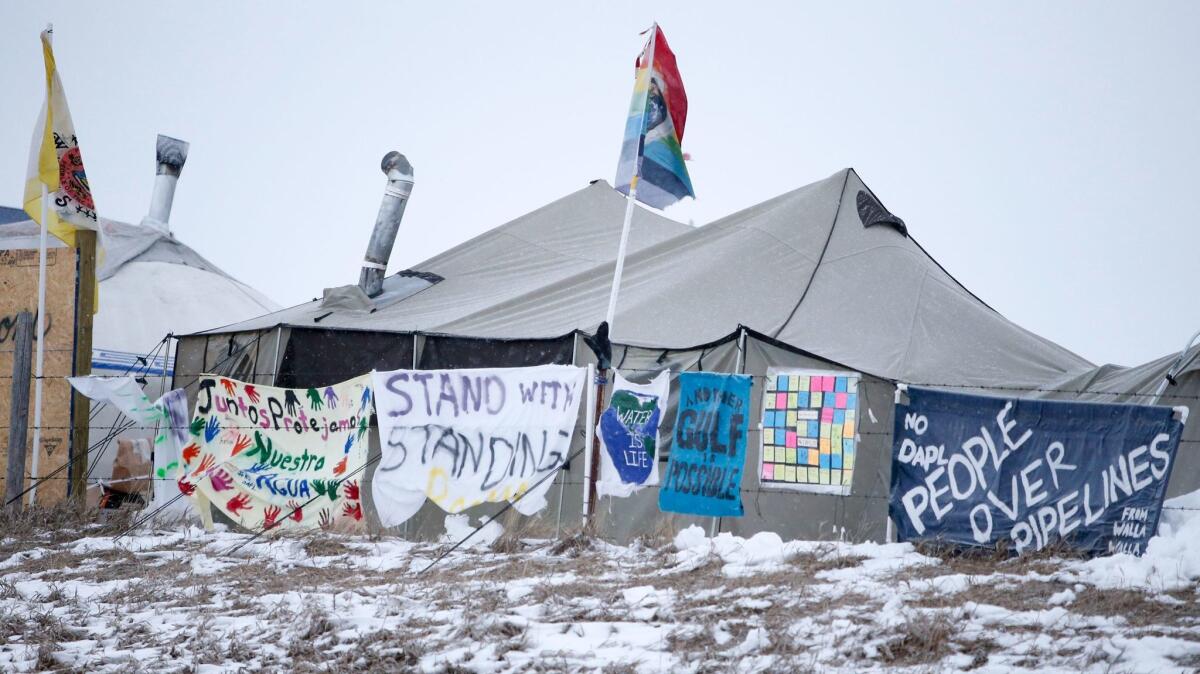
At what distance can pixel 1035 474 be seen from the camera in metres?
9.34

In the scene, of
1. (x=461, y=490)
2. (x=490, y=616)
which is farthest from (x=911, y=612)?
(x=461, y=490)

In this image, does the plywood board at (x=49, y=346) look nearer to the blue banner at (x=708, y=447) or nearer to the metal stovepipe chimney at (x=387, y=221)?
the metal stovepipe chimney at (x=387, y=221)

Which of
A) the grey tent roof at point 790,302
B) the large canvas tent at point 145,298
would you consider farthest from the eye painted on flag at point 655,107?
the large canvas tent at point 145,298

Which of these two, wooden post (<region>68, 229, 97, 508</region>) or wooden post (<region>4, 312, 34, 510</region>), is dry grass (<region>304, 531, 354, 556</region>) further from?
wooden post (<region>4, 312, 34, 510</region>)

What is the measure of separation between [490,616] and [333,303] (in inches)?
389

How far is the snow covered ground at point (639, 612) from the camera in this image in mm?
6852

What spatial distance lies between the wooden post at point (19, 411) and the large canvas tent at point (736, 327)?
2.25 meters

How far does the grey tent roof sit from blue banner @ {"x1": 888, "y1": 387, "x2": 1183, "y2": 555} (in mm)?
3761

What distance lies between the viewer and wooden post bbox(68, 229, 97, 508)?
50.5 ft

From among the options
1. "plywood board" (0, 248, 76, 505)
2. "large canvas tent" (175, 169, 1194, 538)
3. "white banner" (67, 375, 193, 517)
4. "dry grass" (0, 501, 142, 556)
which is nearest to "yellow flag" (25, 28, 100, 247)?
"plywood board" (0, 248, 76, 505)

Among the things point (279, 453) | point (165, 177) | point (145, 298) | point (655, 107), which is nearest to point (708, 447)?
point (655, 107)

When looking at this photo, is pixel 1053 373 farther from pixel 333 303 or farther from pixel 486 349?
pixel 333 303

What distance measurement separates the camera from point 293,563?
35.9 feet

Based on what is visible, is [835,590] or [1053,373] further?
[1053,373]
